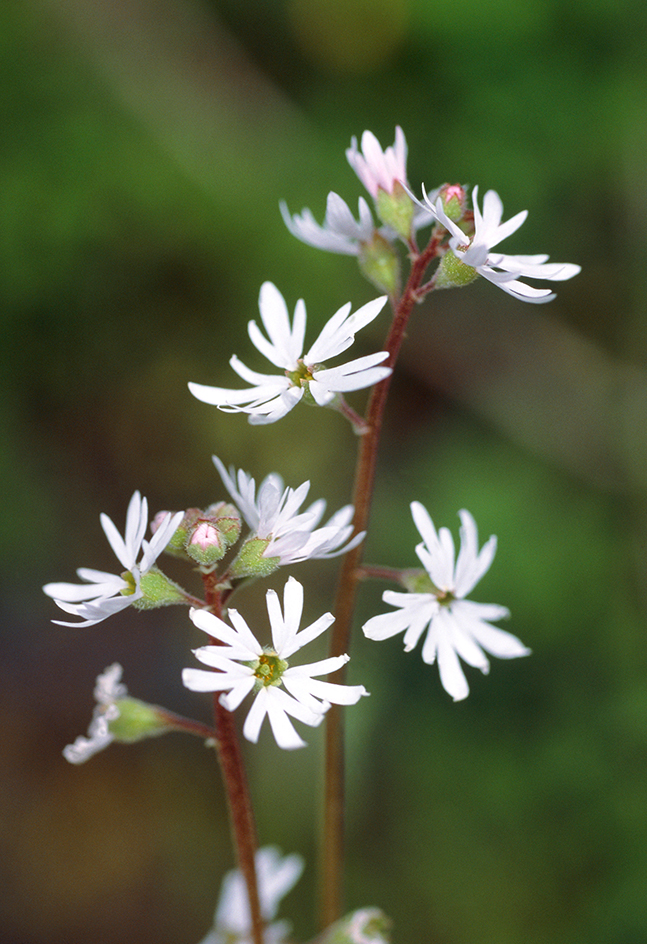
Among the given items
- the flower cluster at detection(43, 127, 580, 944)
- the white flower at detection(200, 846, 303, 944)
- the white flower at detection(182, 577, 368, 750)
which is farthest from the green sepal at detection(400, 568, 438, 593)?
the white flower at detection(200, 846, 303, 944)

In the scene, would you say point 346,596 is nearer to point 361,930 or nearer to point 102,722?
point 102,722

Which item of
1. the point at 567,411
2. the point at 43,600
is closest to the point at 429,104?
the point at 567,411

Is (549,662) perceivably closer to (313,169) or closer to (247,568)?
(247,568)

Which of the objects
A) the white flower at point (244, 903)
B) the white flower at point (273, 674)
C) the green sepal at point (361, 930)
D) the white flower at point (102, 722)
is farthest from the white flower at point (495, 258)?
the white flower at point (244, 903)

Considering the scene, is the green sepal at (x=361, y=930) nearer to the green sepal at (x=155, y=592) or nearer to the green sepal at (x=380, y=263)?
the green sepal at (x=155, y=592)

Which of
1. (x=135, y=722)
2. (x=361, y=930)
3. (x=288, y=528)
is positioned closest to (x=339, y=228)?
(x=288, y=528)

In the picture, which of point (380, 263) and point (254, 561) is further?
point (380, 263)
